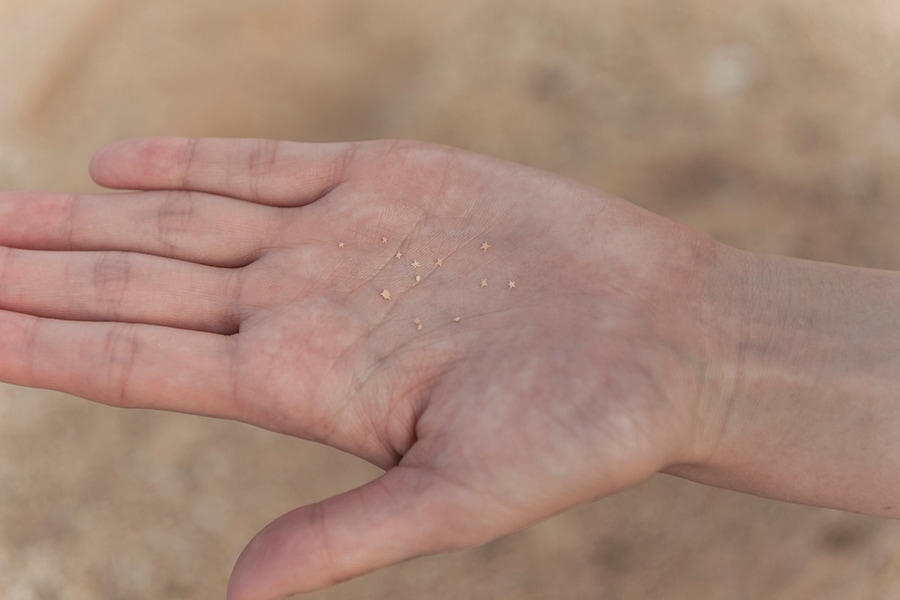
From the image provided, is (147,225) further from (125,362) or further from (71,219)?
(125,362)

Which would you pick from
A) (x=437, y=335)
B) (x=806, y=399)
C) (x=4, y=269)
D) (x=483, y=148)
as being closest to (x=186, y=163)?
(x=4, y=269)

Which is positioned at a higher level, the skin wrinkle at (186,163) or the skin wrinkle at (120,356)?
the skin wrinkle at (186,163)

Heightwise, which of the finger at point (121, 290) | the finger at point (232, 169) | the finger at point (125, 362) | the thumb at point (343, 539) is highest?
the finger at point (232, 169)

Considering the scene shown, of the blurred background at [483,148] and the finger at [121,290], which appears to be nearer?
the finger at [121,290]

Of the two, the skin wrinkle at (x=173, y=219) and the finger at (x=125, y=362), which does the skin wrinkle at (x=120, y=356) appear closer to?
the finger at (x=125, y=362)

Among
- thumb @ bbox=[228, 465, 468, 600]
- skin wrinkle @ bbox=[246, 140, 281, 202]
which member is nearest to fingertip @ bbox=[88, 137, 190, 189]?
skin wrinkle @ bbox=[246, 140, 281, 202]

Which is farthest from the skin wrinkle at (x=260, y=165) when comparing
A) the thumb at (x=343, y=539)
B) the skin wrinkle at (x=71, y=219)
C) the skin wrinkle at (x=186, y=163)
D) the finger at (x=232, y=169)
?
the thumb at (x=343, y=539)

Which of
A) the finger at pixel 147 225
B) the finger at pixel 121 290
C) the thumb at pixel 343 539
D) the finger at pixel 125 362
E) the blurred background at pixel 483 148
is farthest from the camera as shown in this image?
the blurred background at pixel 483 148

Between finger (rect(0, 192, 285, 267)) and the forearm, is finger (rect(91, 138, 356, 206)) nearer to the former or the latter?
finger (rect(0, 192, 285, 267))
